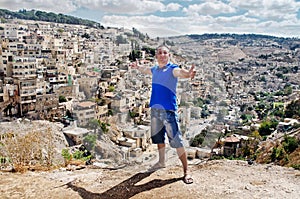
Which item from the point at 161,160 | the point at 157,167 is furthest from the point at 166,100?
the point at 157,167

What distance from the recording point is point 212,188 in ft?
10.8

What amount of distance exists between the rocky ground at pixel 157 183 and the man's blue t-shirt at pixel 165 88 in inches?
33.5

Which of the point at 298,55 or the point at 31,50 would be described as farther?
the point at 298,55

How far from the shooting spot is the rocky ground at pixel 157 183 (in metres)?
3.22

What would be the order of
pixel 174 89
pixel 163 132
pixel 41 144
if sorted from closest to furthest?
pixel 174 89 < pixel 163 132 < pixel 41 144

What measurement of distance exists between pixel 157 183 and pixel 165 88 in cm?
104

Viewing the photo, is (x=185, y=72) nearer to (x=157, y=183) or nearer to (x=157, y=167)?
(x=157, y=183)

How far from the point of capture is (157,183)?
11.2 ft

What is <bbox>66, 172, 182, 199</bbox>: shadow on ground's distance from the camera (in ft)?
10.6

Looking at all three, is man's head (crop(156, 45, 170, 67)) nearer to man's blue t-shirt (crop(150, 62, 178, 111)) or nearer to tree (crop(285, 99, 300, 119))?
man's blue t-shirt (crop(150, 62, 178, 111))

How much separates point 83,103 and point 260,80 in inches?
2957

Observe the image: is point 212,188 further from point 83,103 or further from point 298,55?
point 298,55

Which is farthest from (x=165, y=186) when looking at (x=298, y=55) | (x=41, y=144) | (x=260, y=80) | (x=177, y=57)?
(x=298, y=55)

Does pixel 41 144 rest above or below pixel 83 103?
below
